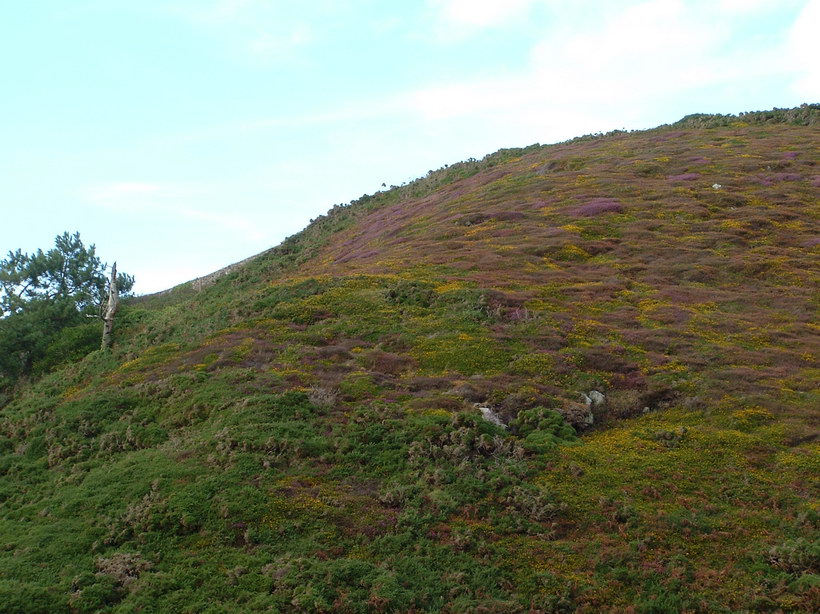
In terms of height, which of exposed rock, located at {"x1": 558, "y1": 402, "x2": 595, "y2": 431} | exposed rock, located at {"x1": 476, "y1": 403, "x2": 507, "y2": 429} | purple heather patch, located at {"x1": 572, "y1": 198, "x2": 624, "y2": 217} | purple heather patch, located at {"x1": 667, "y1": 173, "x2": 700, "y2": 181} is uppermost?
purple heather patch, located at {"x1": 667, "y1": 173, "x2": 700, "y2": 181}

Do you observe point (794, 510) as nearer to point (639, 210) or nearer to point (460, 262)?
point (460, 262)

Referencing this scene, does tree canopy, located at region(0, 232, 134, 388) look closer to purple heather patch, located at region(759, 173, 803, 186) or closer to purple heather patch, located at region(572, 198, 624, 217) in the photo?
purple heather patch, located at region(572, 198, 624, 217)

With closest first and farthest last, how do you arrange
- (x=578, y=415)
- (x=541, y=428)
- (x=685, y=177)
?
(x=541, y=428) → (x=578, y=415) → (x=685, y=177)

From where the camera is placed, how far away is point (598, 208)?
49.2m

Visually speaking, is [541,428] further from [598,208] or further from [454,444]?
[598,208]

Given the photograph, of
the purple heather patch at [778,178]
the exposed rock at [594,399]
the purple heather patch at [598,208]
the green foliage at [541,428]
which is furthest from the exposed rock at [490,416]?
the purple heather patch at [778,178]

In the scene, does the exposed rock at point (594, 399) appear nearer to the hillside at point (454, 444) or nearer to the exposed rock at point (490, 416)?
the hillside at point (454, 444)

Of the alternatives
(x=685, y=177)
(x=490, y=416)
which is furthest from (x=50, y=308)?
(x=685, y=177)

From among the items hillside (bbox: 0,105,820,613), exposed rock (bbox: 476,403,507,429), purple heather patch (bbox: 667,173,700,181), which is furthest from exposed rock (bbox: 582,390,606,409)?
purple heather patch (bbox: 667,173,700,181)

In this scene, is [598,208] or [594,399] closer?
[594,399]

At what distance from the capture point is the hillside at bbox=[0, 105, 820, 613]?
1523cm

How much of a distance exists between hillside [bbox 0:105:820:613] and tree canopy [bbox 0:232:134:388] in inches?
239

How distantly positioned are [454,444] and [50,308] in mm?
40981

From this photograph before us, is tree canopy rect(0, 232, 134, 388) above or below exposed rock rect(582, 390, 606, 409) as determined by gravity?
above
